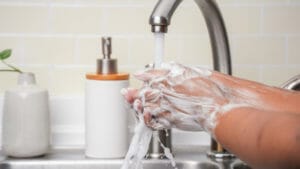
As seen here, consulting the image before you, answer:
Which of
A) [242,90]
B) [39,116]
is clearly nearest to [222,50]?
[242,90]

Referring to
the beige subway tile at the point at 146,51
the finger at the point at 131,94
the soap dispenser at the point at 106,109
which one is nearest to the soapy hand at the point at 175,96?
the finger at the point at 131,94

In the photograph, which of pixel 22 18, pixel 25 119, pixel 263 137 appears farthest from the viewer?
pixel 22 18

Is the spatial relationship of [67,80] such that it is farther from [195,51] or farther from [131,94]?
[131,94]

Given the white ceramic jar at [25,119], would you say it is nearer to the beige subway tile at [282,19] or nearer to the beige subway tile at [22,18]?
the beige subway tile at [22,18]

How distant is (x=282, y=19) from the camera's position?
1.02 m

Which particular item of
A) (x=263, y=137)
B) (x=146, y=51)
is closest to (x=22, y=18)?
(x=146, y=51)

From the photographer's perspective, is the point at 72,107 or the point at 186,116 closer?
the point at 186,116

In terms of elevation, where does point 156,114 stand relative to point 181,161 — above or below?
above

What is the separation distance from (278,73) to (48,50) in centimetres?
51

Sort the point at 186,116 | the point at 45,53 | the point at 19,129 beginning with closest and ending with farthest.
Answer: the point at 186,116 < the point at 19,129 < the point at 45,53

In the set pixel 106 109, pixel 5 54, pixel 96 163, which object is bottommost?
pixel 96 163

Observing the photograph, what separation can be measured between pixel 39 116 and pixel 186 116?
1.23ft

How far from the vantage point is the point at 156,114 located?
25.4 inches

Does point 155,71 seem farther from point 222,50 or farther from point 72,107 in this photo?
point 72,107
